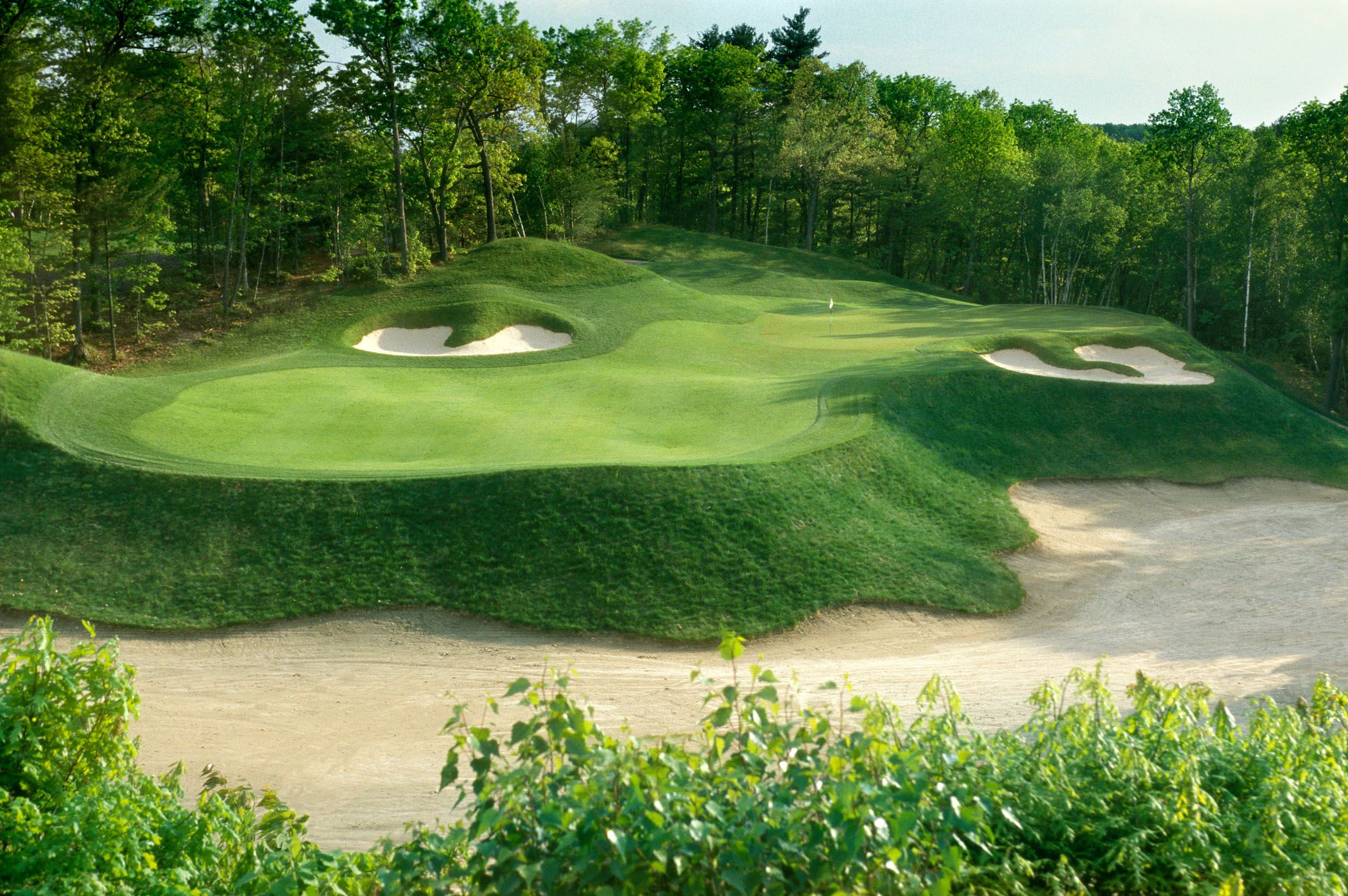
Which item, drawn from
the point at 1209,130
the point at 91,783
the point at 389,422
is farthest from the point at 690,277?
the point at 91,783

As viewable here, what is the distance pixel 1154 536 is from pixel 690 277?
109 feet

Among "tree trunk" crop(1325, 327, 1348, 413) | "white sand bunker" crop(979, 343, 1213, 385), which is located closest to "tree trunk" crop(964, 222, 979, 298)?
"tree trunk" crop(1325, 327, 1348, 413)

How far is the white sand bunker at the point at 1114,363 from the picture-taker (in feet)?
99.4

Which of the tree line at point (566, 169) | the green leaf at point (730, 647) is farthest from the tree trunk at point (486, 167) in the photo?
the green leaf at point (730, 647)

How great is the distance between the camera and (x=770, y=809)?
148 inches

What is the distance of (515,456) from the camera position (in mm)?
19531

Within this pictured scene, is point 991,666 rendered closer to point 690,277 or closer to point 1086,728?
point 1086,728

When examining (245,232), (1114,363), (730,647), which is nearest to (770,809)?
(730,647)

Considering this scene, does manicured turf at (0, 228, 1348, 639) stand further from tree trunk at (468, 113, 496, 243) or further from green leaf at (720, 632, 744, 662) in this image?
tree trunk at (468, 113, 496, 243)

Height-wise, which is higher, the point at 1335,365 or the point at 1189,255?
the point at 1189,255

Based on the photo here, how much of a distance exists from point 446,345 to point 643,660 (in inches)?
839

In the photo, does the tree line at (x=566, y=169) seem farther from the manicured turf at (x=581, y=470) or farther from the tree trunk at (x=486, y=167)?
the manicured turf at (x=581, y=470)

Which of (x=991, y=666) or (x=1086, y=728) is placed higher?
(x=1086, y=728)

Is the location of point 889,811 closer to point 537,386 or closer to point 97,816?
point 97,816
